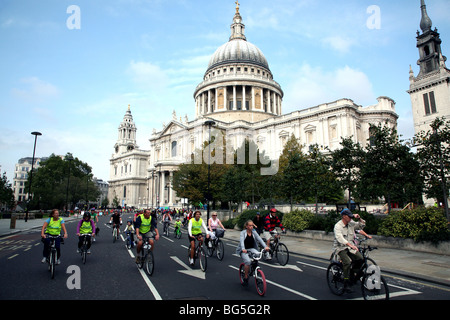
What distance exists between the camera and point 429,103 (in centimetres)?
4912

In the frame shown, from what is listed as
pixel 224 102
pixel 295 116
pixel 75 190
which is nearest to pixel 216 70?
pixel 224 102

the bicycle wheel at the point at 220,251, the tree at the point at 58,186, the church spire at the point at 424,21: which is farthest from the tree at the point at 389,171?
the tree at the point at 58,186

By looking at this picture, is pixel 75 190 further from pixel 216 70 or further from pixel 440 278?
pixel 440 278

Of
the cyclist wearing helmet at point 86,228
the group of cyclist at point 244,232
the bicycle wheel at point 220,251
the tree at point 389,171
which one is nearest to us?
the group of cyclist at point 244,232

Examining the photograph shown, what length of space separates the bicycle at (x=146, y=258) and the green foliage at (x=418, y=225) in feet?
38.6

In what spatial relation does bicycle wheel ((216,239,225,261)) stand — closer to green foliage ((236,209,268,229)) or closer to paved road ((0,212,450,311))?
paved road ((0,212,450,311))

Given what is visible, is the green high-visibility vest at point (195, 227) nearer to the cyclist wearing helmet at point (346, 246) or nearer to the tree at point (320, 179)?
the cyclist wearing helmet at point (346, 246)

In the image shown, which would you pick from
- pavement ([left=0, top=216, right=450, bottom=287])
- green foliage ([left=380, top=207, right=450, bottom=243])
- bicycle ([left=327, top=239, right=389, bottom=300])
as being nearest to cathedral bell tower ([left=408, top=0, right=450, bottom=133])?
green foliage ([left=380, top=207, right=450, bottom=243])

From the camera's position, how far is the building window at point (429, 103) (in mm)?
48384

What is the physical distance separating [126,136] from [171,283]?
111 metres

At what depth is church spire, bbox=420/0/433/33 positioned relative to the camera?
52.0 m

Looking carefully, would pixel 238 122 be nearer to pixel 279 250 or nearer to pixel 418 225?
pixel 418 225

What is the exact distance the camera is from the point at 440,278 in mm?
8273

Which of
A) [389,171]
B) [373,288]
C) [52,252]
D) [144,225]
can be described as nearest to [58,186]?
[52,252]
